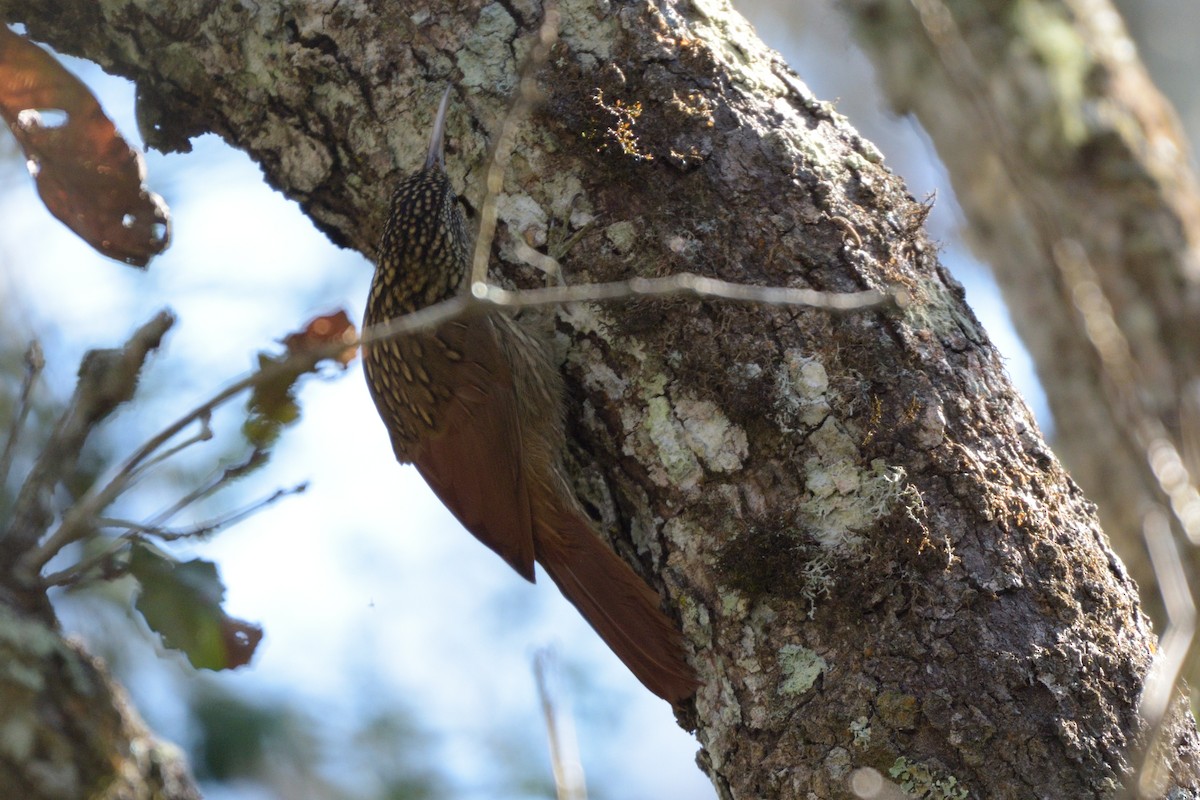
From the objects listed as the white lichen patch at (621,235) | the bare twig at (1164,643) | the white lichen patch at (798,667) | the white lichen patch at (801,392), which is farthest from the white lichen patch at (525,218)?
the bare twig at (1164,643)

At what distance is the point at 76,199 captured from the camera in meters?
2.62

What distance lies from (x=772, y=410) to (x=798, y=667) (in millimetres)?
494

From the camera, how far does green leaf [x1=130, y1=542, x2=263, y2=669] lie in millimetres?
1760

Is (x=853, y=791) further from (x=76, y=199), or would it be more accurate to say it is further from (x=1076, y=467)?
(x=1076, y=467)

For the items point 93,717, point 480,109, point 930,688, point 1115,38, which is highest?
point 1115,38

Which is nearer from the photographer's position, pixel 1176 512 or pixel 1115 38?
A: pixel 1176 512

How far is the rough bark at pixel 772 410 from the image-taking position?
74.4 inches

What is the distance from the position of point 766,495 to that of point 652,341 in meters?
0.41

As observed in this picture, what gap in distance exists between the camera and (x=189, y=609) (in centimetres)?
178

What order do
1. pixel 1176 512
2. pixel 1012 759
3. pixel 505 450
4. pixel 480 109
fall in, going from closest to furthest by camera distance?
pixel 1176 512
pixel 1012 759
pixel 480 109
pixel 505 450

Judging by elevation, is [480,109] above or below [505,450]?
above

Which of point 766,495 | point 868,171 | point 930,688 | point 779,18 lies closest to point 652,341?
point 766,495

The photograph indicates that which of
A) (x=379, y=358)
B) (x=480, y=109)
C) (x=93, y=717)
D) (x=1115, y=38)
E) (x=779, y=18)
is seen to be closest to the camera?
(x=93, y=717)

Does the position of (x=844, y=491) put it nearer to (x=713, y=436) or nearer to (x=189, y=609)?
(x=713, y=436)
